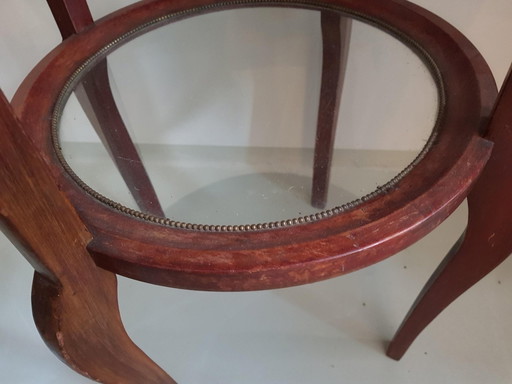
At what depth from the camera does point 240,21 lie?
2.07ft

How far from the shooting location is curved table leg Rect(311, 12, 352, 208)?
553 millimetres

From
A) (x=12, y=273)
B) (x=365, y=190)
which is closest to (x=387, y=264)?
(x=365, y=190)

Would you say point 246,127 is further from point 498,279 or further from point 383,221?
point 498,279

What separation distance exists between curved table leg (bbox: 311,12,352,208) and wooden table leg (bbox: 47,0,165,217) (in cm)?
19

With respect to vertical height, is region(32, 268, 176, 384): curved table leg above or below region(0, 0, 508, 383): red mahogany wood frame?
below

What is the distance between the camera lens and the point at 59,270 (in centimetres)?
38

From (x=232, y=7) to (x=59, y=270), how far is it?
0.40 m

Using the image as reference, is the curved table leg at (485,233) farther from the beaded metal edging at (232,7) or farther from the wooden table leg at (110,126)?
the wooden table leg at (110,126)

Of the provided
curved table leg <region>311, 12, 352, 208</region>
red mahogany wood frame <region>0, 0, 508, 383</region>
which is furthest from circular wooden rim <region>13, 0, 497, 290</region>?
curved table leg <region>311, 12, 352, 208</region>

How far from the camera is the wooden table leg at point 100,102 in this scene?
540 millimetres

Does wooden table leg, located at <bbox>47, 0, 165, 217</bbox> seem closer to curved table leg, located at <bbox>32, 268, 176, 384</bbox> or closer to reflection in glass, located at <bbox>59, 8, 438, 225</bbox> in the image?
reflection in glass, located at <bbox>59, 8, 438, 225</bbox>

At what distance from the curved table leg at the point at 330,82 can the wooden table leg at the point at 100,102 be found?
0.19m

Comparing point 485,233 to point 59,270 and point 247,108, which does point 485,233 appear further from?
point 59,270

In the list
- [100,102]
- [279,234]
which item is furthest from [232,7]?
[279,234]
